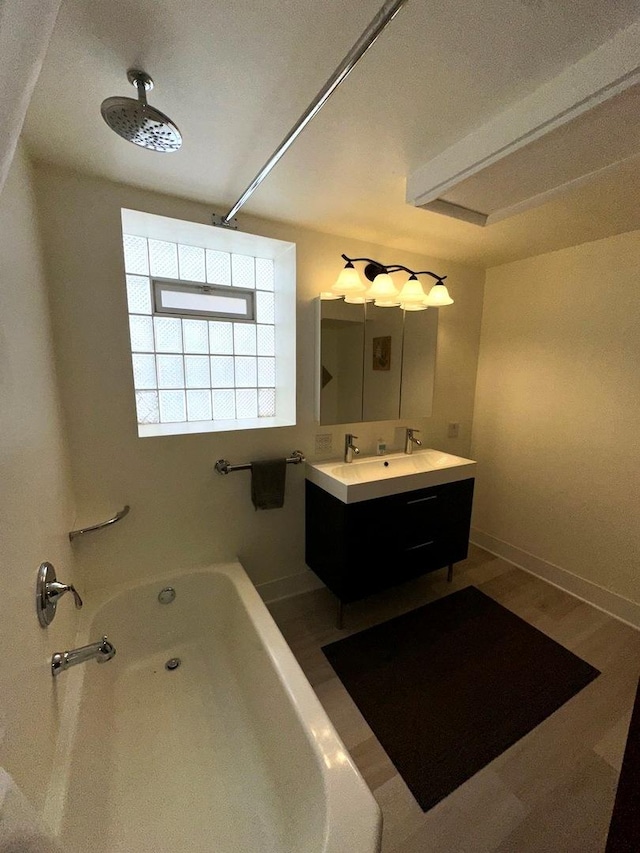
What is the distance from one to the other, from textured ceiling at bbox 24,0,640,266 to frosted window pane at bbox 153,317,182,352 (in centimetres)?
61

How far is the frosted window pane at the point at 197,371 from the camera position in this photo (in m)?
1.90

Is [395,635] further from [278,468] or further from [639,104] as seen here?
[639,104]

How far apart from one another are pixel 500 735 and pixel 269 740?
946 millimetres

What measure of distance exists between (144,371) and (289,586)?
1.59m

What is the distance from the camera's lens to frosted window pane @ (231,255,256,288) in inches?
77.7

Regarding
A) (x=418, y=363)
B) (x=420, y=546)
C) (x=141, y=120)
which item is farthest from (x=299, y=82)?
(x=420, y=546)

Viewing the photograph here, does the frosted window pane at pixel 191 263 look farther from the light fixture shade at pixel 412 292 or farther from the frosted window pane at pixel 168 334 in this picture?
the light fixture shade at pixel 412 292

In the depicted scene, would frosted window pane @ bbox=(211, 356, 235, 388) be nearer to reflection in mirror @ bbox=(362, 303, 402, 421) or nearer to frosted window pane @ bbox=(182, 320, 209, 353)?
frosted window pane @ bbox=(182, 320, 209, 353)

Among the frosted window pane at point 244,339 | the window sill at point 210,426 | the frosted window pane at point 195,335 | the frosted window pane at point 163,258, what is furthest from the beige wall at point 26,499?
the frosted window pane at point 244,339

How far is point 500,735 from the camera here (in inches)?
51.9

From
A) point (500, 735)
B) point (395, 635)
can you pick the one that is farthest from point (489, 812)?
point (395, 635)

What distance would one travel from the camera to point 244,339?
2.04 m

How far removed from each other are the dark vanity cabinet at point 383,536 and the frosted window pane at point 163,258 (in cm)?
146

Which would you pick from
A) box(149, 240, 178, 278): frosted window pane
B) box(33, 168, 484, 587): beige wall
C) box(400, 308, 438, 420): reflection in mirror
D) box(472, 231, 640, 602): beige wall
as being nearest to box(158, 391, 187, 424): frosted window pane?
box(33, 168, 484, 587): beige wall
